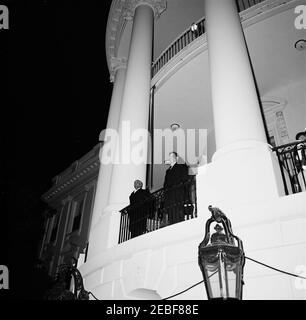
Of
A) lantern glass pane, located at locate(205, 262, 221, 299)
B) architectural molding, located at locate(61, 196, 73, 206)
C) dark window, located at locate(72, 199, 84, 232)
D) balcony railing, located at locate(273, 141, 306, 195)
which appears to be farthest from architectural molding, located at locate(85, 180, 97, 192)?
lantern glass pane, located at locate(205, 262, 221, 299)

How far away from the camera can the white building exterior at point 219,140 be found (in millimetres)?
4352

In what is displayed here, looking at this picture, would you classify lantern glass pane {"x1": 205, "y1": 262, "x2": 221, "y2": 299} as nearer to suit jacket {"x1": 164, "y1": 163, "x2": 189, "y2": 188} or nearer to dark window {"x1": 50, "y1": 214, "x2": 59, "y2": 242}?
suit jacket {"x1": 164, "y1": 163, "x2": 189, "y2": 188}

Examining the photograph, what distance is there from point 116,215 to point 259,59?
6364 millimetres

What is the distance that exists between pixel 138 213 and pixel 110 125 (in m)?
5.11

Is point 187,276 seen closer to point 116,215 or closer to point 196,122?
point 116,215

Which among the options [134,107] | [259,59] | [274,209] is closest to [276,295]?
[274,209]

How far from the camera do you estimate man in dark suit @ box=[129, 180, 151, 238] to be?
257 inches

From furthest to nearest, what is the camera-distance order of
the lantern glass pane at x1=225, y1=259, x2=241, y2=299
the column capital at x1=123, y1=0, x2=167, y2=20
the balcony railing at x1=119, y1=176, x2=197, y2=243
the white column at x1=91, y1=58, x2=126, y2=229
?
the column capital at x1=123, y1=0, x2=167, y2=20
the white column at x1=91, y1=58, x2=126, y2=229
the balcony railing at x1=119, y1=176, x2=197, y2=243
the lantern glass pane at x1=225, y1=259, x2=241, y2=299

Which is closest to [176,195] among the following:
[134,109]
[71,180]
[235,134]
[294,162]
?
[235,134]

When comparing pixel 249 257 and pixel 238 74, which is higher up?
pixel 238 74

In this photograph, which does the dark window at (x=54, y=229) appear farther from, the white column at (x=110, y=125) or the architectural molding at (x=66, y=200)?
the white column at (x=110, y=125)

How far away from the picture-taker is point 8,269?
14.8 m

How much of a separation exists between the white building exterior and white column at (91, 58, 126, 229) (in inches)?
1.9

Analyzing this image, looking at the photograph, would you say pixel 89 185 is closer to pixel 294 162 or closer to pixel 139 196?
pixel 139 196
